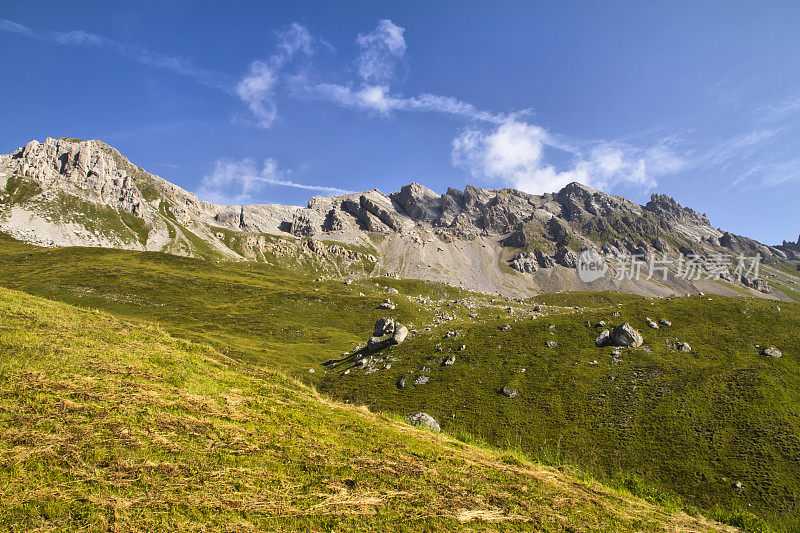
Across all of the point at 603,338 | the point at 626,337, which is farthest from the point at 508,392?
the point at 626,337

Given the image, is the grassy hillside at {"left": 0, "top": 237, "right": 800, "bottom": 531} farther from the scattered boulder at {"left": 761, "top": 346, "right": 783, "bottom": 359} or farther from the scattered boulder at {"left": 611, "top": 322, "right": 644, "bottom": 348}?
the scattered boulder at {"left": 611, "top": 322, "right": 644, "bottom": 348}

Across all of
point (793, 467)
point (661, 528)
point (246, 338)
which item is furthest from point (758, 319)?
point (246, 338)

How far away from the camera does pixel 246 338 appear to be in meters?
77.2

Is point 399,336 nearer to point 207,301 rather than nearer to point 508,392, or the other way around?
point 508,392

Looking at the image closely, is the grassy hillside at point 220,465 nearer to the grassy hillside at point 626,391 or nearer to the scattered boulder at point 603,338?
the grassy hillside at point 626,391

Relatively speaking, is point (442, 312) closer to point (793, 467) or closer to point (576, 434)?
point (576, 434)

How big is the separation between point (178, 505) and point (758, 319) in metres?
71.9

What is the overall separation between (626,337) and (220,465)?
51027 millimetres

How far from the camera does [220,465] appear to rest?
8266mm

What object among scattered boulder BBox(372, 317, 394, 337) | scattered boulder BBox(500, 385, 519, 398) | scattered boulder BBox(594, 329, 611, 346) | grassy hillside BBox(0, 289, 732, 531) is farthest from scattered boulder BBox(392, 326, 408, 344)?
grassy hillside BBox(0, 289, 732, 531)

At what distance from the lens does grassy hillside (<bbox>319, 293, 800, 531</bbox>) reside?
27.7 m

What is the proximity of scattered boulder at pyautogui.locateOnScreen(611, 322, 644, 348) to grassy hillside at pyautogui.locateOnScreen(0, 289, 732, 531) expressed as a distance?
37.3m

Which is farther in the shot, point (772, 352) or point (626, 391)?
point (772, 352)

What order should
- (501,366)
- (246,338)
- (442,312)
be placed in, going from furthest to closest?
1. (442,312)
2. (246,338)
3. (501,366)
